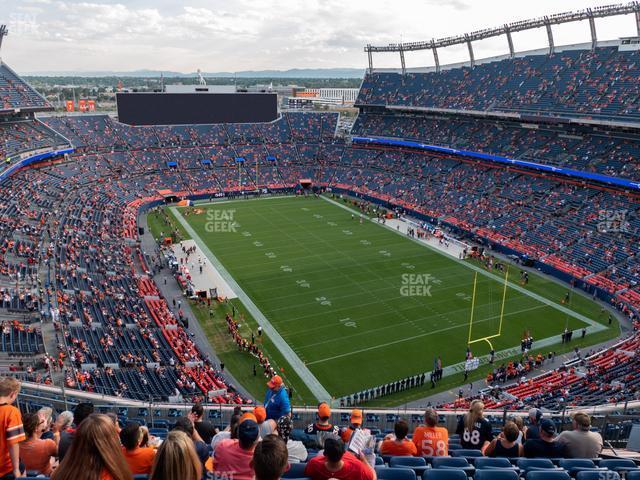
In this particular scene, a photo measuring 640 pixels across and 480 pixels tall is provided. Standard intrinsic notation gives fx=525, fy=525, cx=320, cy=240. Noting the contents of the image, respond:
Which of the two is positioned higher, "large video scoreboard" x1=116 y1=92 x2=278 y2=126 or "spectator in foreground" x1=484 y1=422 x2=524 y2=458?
"large video scoreboard" x1=116 y1=92 x2=278 y2=126

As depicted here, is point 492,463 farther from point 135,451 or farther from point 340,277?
point 340,277

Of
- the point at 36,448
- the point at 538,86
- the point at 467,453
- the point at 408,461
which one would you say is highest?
the point at 538,86

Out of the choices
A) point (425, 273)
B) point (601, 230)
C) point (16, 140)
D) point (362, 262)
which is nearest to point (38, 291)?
point (362, 262)

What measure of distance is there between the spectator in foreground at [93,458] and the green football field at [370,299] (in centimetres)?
1942

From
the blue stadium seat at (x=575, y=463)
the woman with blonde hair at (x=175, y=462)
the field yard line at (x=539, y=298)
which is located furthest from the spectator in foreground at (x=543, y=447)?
the field yard line at (x=539, y=298)

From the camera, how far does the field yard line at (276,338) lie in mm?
22062

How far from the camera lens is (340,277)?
34594 millimetres

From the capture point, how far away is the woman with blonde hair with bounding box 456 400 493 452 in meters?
7.91

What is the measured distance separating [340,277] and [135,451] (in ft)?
98.2

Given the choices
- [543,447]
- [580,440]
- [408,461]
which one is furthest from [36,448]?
[580,440]

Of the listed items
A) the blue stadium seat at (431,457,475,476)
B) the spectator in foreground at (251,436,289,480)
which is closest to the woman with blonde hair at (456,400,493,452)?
the blue stadium seat at (431,457,475,476)

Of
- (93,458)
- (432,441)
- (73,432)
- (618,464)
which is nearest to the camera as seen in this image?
(93,458)

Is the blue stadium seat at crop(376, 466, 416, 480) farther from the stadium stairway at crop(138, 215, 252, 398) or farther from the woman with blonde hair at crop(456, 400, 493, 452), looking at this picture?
the stadium stairway at crop(138, 215, 252, 398)

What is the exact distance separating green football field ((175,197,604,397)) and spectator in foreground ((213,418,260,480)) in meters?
17.8
